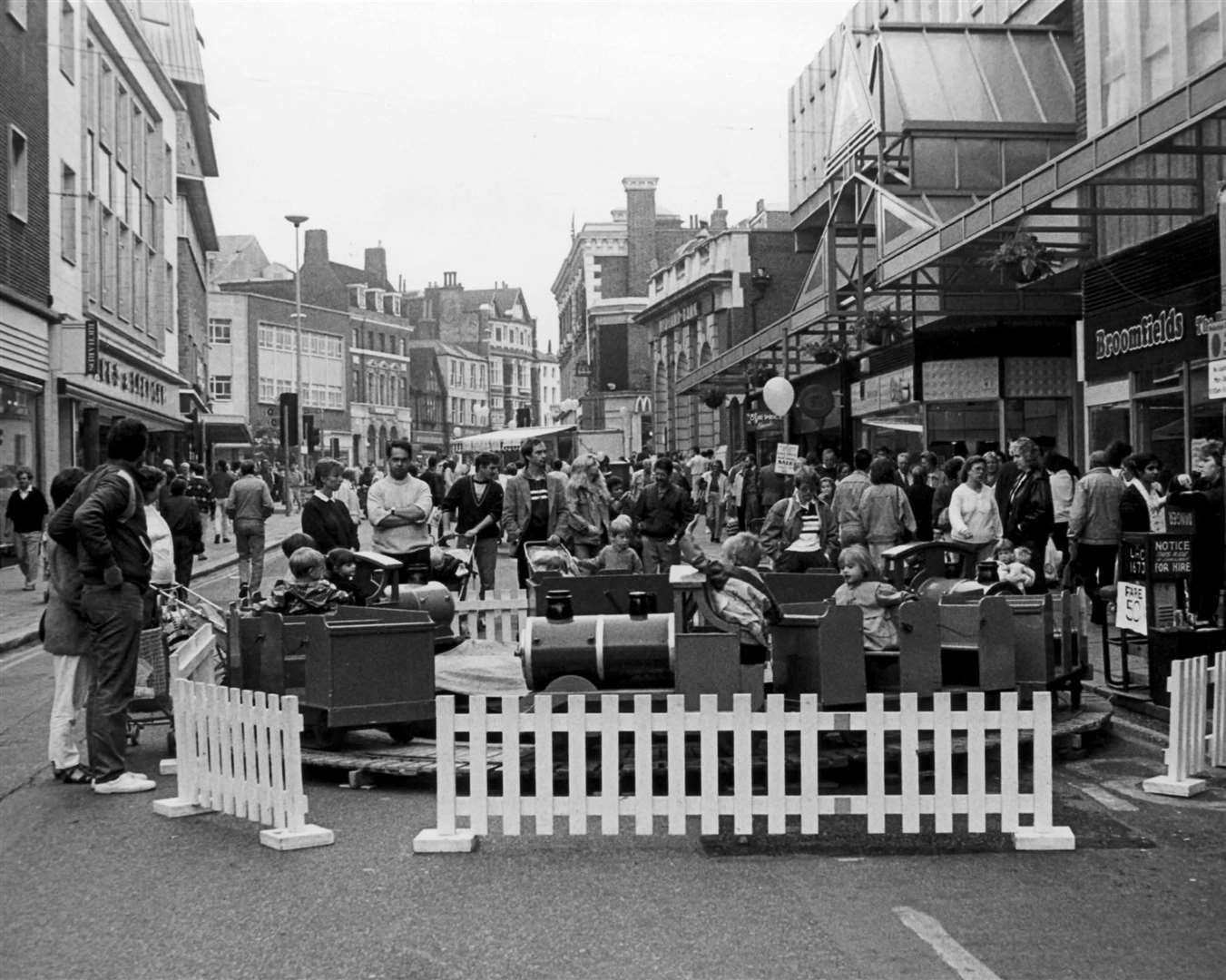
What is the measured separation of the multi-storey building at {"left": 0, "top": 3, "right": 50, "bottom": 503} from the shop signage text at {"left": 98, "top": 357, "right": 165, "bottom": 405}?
3695 mm

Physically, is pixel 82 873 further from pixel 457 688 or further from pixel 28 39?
pixel 28 39

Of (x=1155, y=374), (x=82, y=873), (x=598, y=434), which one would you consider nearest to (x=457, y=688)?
(x=82, y=873)

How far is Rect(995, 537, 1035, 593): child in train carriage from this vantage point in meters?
9.99

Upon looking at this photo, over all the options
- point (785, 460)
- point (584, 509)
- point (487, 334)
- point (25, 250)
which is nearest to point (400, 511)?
point (584, 509)

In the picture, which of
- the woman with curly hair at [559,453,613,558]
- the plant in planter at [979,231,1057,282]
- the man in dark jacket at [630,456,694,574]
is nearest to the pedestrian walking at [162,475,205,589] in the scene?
the woman with curly hair at [559,453,613,558]

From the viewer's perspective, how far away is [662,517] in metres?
16.6

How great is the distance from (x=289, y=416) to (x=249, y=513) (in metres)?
24.9

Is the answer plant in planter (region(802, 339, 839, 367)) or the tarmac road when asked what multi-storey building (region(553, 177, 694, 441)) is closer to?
plant in planter (region(802, 339, 839, 367))

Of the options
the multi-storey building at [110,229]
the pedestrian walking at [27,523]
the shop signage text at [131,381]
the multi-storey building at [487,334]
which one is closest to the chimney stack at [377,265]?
the multi-storey building at [487,334]

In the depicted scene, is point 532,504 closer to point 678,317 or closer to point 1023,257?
point 1023,257

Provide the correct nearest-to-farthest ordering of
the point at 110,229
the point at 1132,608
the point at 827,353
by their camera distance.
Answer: the point at 1132,608 < the point at 827,353 < the point at 110,229

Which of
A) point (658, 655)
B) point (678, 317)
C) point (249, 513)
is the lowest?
point (658, 655)

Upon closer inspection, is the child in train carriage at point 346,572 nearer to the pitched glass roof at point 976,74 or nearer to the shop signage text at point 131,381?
the pitched glass roof at point 976,74

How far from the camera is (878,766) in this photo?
6480 millimetres
